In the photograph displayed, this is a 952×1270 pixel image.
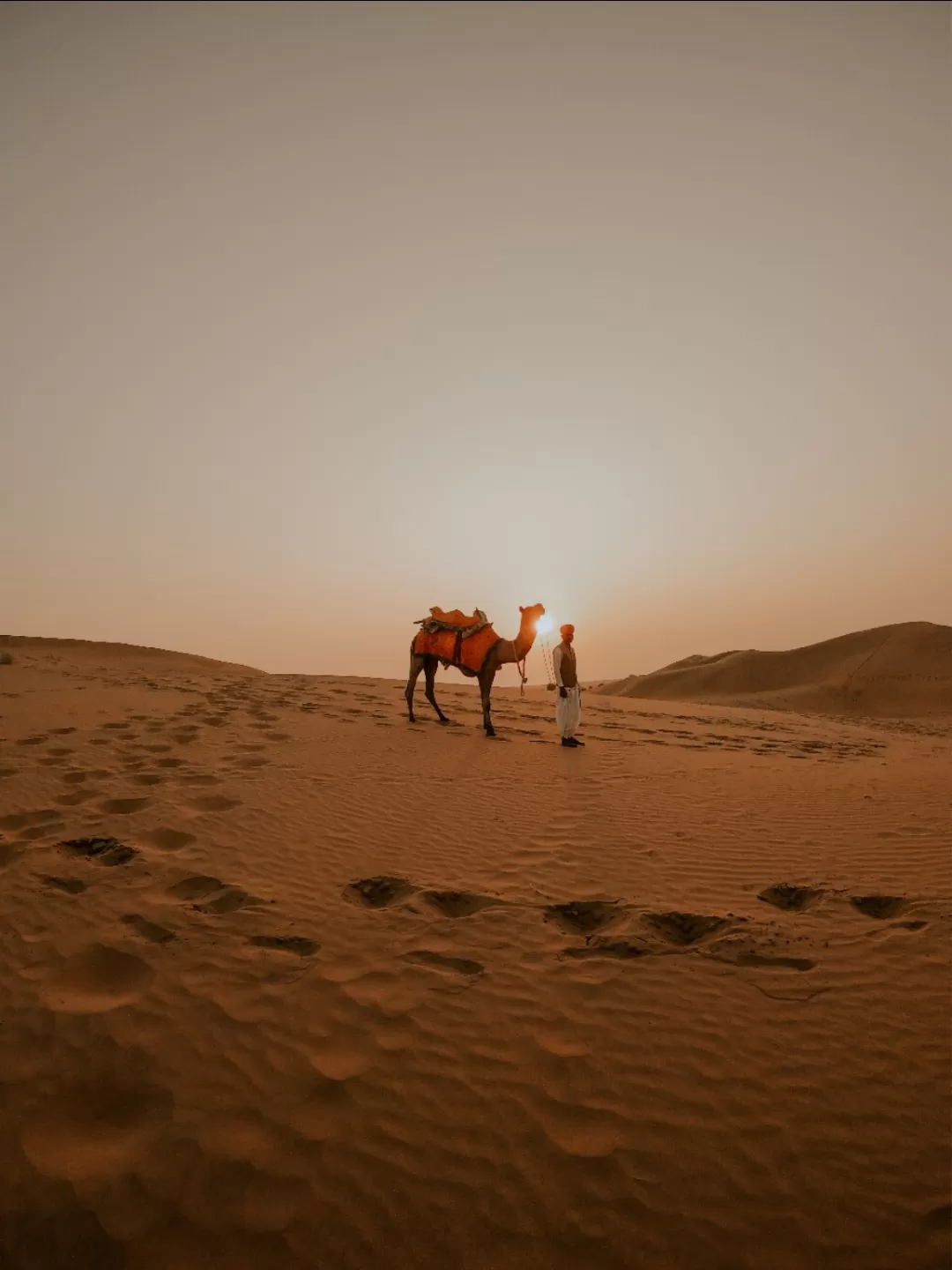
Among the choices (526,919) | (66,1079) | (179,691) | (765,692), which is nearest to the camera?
(66,1079)

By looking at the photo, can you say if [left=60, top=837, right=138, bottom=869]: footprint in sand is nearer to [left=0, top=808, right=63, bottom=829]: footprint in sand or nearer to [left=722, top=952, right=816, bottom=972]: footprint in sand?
[left=0, top=808, right=63, bottom=829]: footprint in sand

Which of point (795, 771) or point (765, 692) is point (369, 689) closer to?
point (795, 771)

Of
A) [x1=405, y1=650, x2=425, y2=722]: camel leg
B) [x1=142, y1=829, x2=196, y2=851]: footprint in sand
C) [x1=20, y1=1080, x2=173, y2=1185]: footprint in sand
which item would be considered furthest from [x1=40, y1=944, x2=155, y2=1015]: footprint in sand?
[x1=405, y1=650, x2=425, y2=722]: camel leg

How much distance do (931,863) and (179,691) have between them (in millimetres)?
14362

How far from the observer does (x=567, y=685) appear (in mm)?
11430

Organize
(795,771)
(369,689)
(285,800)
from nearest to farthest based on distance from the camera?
(285,800) → (795,771) → (369,689)

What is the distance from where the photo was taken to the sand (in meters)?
2.34

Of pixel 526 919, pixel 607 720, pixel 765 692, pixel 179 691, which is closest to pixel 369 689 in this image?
pixel 179 691

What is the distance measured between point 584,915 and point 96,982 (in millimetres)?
3006

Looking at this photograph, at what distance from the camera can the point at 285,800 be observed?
276 inches

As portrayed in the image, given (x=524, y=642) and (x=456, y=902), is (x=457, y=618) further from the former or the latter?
(x=456, y=902)

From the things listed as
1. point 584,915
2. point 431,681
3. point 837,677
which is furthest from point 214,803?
point 837,677

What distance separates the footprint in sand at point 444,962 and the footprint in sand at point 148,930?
4.82 ft

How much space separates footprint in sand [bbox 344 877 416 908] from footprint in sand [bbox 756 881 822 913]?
8.67 ft
